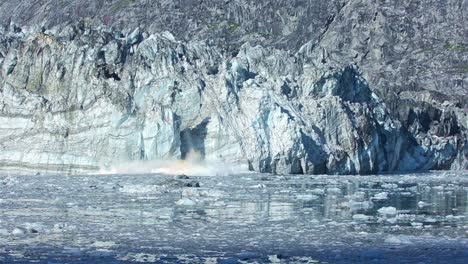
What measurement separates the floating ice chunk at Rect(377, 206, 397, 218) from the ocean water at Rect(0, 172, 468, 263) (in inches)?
1.9

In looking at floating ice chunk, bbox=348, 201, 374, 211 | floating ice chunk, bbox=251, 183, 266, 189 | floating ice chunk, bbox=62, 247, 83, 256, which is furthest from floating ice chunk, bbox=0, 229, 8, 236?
floating ice chunk, bbox=251, 183, 266, 189

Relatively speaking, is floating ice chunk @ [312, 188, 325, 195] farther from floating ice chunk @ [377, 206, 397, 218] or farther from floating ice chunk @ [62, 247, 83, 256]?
floating ice chunk @ [62, 247, 83, 256]

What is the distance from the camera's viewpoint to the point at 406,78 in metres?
73.6

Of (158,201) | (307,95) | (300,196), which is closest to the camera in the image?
(158,201)

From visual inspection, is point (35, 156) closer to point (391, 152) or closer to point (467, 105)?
point (391, 152)

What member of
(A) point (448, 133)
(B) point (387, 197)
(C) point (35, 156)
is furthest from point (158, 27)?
(B) point (387, 197)

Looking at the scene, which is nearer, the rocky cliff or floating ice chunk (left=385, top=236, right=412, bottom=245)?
floating ice chunk (left=385, top=236, right=412, bottom=245)

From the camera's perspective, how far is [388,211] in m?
17.3

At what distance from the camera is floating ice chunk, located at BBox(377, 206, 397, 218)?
667 inches

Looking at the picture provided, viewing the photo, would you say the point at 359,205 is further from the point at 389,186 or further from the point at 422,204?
the point at 389,186

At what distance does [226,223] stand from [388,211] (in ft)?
13.1

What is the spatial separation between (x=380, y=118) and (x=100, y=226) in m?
24.0

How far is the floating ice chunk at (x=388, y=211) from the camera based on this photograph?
16938 mm

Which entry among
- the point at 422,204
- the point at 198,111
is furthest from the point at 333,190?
the point at 198,111
